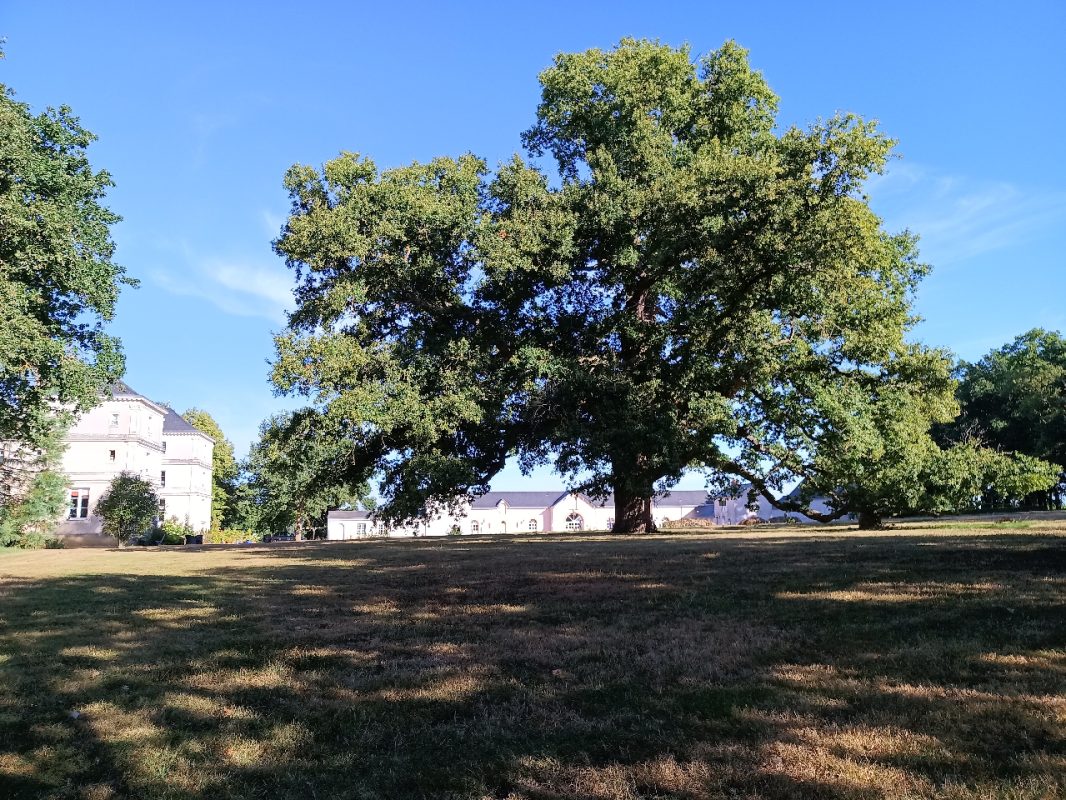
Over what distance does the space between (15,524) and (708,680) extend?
5128 cm

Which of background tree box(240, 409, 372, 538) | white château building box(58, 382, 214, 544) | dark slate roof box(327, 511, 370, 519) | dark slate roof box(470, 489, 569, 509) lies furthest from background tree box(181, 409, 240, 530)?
background tree box(240, 409, 372, 538)

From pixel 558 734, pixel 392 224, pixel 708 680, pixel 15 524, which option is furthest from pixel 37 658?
pixel 15 524

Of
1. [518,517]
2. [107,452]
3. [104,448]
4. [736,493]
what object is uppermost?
[104,448]

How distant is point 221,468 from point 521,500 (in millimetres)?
50872

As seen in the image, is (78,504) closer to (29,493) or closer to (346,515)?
(29,493)

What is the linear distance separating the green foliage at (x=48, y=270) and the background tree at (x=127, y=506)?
66.2ft

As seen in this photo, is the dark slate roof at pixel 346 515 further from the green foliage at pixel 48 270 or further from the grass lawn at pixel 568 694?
the grass lawn at pixel 568 694

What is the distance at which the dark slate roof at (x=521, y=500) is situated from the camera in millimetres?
121125

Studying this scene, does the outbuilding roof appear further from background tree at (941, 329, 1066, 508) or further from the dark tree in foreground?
the dark tree in foreground

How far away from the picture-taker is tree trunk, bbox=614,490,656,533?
31261mm

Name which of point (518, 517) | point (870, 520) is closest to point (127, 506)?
point (870, 520)

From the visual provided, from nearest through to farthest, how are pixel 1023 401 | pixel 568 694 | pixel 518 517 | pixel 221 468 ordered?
pixel 568 694 < pixel 1023 401 < pixel 221 468 < pixel 518 517

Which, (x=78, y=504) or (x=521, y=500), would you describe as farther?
(x=521, y=500)

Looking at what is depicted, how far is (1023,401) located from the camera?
56.6 metres
